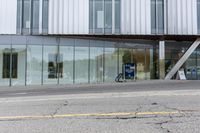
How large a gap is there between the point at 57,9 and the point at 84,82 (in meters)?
7.33

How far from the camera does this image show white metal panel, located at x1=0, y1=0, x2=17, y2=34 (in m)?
33.0

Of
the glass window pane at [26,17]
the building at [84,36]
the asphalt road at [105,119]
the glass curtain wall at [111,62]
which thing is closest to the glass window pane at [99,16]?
the building at [84,36]

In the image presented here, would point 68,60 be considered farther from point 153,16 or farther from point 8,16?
point 153,16

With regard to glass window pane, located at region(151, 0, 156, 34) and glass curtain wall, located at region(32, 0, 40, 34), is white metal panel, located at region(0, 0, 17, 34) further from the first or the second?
glass window pane, located at region(151, 0, 156, 34)

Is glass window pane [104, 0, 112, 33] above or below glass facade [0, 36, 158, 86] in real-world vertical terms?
above

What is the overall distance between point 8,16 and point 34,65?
506 centimetres

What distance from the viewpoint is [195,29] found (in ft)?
113

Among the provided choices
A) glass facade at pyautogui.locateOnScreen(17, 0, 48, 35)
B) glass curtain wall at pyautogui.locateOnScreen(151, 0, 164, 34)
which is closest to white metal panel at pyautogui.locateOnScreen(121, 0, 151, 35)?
glass curtain wall at pyautogui.locateOnScreen(151, 0, 164, 34)

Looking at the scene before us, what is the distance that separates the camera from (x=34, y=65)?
1330 inches

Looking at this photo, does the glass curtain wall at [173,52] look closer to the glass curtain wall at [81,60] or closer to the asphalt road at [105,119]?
the glass curtain wall at [81,60]

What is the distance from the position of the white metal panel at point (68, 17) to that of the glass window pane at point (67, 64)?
5.93ft

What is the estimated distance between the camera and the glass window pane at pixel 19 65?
33.3 m

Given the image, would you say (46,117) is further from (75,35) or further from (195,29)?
(195,29)

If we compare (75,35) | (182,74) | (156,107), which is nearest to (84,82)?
(75,35)
